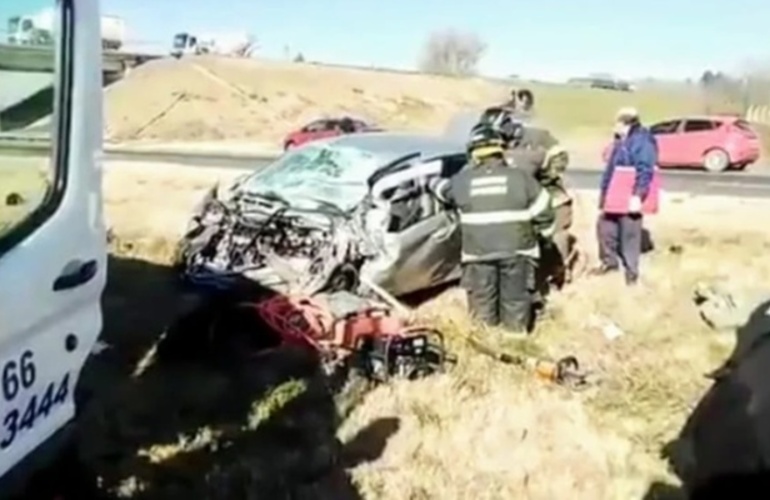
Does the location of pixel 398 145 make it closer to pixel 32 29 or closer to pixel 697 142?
pixel 32 29

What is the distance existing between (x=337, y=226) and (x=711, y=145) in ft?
79.1

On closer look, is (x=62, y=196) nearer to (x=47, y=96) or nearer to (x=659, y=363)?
(x=47, y=96)

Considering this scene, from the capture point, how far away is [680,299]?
9.88 metres

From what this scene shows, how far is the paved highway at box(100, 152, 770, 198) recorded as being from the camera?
23.4 m

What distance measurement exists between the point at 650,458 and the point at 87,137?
3632mm

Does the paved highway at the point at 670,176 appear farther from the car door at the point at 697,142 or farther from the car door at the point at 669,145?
the car door at the point at 669,145

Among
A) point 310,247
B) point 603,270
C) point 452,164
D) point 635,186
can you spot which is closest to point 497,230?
point 310,247

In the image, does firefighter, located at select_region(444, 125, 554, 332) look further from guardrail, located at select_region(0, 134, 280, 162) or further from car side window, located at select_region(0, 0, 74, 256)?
guardrail, located at select_region(0, 134, 280, 162)

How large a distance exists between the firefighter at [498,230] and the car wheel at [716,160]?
77.2ft

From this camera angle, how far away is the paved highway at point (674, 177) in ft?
76.9

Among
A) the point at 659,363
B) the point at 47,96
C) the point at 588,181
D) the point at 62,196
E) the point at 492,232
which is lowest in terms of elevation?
the point at 588,181

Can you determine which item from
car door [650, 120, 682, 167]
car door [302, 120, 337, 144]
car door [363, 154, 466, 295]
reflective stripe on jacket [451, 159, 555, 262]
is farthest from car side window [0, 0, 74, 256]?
car door [302, 120, 337, 144]

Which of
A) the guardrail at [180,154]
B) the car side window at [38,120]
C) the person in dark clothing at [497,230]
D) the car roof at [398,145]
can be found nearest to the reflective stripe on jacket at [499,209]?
the person in dark clothing at [497,230]

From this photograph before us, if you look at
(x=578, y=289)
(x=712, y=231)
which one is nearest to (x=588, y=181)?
(x=712, y=231)
